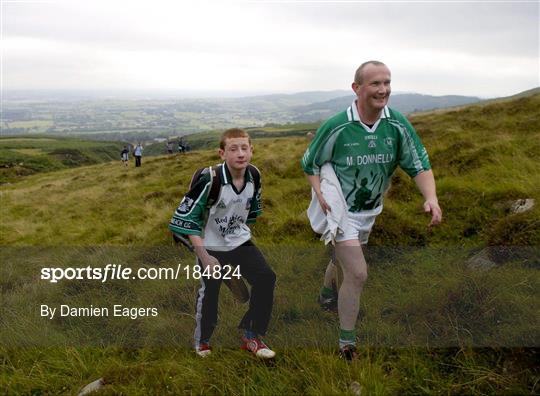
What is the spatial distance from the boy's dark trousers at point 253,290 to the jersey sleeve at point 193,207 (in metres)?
0.36

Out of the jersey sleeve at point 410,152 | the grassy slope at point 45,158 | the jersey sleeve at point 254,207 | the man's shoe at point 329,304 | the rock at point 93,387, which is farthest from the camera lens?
the grassy slope at point 45,158

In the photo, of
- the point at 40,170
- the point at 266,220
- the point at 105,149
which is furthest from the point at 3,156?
the point at 266,220

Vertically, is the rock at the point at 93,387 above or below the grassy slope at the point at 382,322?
below

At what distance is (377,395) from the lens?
3047 mm

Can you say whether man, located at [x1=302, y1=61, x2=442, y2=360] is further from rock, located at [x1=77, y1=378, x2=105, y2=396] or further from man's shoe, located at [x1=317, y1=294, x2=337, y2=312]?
rock, located at [x1=77, y1=378, x2=105, y2=396]

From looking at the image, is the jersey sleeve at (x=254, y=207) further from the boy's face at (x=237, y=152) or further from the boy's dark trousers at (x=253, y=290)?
the boy's face at (x=237, y=152)

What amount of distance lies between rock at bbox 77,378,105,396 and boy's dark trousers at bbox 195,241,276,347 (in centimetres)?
90

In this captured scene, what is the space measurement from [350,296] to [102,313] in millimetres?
3353

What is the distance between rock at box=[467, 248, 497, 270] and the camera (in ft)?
16.2

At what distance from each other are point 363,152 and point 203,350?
2.42 m

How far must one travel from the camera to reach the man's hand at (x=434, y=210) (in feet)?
11.7

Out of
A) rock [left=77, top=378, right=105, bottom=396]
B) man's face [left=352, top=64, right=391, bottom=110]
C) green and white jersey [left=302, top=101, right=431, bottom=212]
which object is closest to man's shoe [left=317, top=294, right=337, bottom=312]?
green and white jersey [left=302, top=101, right=431, bottom=212]

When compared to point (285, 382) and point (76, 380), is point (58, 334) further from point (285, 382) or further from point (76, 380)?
point (285, 382)
